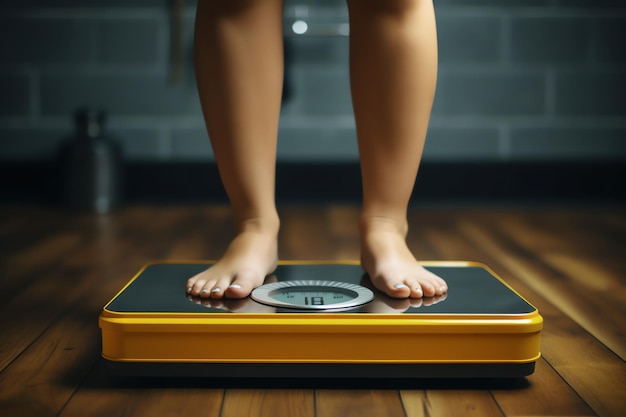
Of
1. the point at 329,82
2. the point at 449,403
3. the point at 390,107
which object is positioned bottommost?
the point at 449,403

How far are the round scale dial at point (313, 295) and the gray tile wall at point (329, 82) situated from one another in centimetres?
142

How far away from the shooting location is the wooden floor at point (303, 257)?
86 centimetres

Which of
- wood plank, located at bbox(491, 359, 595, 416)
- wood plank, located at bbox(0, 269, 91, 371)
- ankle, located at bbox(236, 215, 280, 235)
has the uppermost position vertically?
ankle, located at bbox(236, 215, 280, 235)

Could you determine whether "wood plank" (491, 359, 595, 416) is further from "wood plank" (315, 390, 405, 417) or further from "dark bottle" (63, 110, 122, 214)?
"dark bottle" (63, 110, 122, 214)

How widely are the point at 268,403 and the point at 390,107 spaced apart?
1.57 ft

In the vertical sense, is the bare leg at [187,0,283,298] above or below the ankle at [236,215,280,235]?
above

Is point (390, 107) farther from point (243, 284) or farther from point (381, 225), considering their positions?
point (243, 284)

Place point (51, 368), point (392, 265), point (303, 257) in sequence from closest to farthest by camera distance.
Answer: point (51, 368)
point (392, 265)
point (303, 257)

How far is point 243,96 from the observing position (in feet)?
3.70

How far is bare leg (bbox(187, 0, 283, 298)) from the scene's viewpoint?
1120mm

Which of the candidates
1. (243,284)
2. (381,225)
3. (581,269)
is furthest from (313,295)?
(581,269)

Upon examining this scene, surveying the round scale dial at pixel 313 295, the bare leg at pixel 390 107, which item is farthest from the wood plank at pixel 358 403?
the bare leg at pixel 390 107

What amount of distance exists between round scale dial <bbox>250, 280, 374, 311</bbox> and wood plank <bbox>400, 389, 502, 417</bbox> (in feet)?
0.46

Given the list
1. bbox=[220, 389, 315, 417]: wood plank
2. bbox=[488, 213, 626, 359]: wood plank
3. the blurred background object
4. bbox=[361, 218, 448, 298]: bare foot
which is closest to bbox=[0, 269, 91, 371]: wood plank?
bbox=[220, 389, 315, 417]: wood plank
